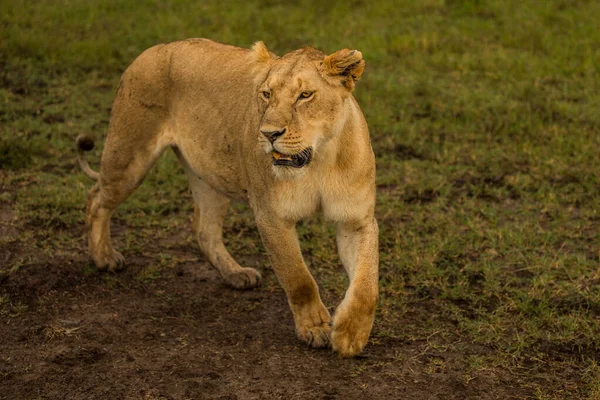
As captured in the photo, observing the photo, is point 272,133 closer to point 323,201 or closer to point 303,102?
point 303,102

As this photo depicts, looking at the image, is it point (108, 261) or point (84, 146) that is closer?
point (108, 261)

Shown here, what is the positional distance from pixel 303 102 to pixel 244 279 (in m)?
1.48

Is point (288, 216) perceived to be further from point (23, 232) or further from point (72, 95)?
point (72, 95)

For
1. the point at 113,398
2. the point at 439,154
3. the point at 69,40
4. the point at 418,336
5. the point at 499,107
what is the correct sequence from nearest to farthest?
the point at 113,398
the point at 418,336
the point at 439,154
the point at 499,107
the point at 69,40

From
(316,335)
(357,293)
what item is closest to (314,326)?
(316,335)

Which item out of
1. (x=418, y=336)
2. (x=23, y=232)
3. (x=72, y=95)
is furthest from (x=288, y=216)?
(x=72, y=95)

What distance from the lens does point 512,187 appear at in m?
5.98

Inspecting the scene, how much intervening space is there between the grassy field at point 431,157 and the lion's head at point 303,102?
918 mm

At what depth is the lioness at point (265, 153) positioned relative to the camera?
12.0ft

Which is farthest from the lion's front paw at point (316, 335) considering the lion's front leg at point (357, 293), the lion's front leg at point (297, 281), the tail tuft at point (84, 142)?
the tail tuft at point (84, 142)

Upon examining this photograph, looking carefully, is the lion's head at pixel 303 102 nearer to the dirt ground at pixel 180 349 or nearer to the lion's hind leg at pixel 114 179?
the dirt ground at pixel 180 349

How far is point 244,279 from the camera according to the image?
15.9 feet

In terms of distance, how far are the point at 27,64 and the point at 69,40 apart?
0.66 metres

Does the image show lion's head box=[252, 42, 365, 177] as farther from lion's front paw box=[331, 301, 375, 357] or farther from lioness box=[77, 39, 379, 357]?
lion's front paw box=[331, 301, 375, 357]
